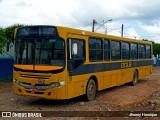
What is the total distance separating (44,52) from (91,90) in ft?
9.33

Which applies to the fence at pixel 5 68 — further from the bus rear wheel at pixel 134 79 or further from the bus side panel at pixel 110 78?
the bus side panel at pixel 110 78

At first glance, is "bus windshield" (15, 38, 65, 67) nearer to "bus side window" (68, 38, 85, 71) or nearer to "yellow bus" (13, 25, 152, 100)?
"yellow bus" (13, 25, 152, 100)

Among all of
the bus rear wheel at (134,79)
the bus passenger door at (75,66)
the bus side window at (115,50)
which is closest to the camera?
the bus passenger door at (75,66)

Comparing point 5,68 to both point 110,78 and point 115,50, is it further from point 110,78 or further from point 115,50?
point 110,78

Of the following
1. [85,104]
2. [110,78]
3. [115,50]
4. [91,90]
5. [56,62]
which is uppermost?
[115,50]

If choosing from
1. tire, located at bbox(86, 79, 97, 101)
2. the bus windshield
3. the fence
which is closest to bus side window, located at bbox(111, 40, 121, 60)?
tire, located at bbox(86, 79, 97, 101)

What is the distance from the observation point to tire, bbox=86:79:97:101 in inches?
504

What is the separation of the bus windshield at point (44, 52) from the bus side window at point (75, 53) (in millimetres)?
363

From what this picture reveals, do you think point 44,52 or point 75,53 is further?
point 75,53

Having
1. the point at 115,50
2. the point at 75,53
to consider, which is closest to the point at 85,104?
the point at 75,53

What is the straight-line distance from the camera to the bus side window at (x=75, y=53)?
11.4 metres

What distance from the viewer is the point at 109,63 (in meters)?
14.9

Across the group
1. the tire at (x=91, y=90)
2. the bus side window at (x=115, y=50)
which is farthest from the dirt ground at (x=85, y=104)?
the bus side window at (x=115, y=50)

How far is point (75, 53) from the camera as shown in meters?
11.8
